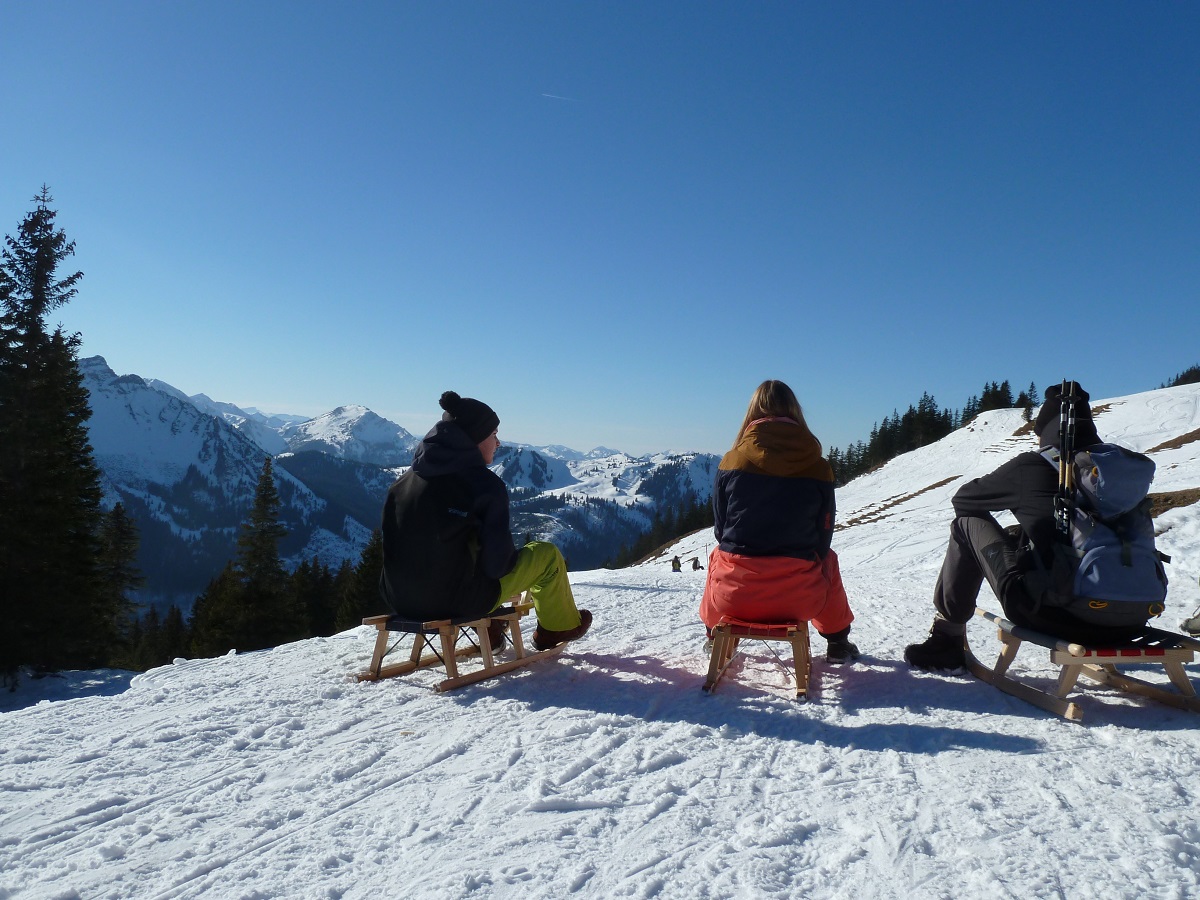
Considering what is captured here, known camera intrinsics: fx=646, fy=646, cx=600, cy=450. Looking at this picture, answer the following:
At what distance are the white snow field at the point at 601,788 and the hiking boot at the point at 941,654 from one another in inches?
6.5

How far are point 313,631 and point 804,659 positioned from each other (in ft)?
124

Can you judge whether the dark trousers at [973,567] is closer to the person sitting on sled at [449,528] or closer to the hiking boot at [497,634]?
the person sitting on sled at [449,528]

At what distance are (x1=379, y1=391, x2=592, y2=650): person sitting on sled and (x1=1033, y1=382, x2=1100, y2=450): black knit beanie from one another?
369 cm

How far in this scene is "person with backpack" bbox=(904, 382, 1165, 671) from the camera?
399 cm

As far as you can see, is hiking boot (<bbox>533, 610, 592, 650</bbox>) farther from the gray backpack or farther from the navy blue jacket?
the gray backpack

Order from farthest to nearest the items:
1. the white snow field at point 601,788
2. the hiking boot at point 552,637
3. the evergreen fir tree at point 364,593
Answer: the evergreen fir tree at point 364,593
the hiking boot at point 552,637
the white snow field at point 601,788

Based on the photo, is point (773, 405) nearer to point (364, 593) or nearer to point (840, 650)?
point (840, 650)

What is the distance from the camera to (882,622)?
699 cm

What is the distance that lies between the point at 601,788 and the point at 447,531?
214cm

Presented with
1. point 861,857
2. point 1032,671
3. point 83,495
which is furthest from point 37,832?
point 83,495

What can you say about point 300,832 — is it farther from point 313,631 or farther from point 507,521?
point 313,631

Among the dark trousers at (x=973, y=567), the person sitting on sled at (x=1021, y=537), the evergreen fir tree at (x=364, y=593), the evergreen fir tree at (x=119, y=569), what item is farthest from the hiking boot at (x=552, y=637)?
the evergreen fir tree at (x=364, y=593)

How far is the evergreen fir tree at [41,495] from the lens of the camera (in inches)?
559

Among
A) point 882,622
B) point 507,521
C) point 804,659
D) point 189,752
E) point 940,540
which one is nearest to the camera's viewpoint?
point 189,752
